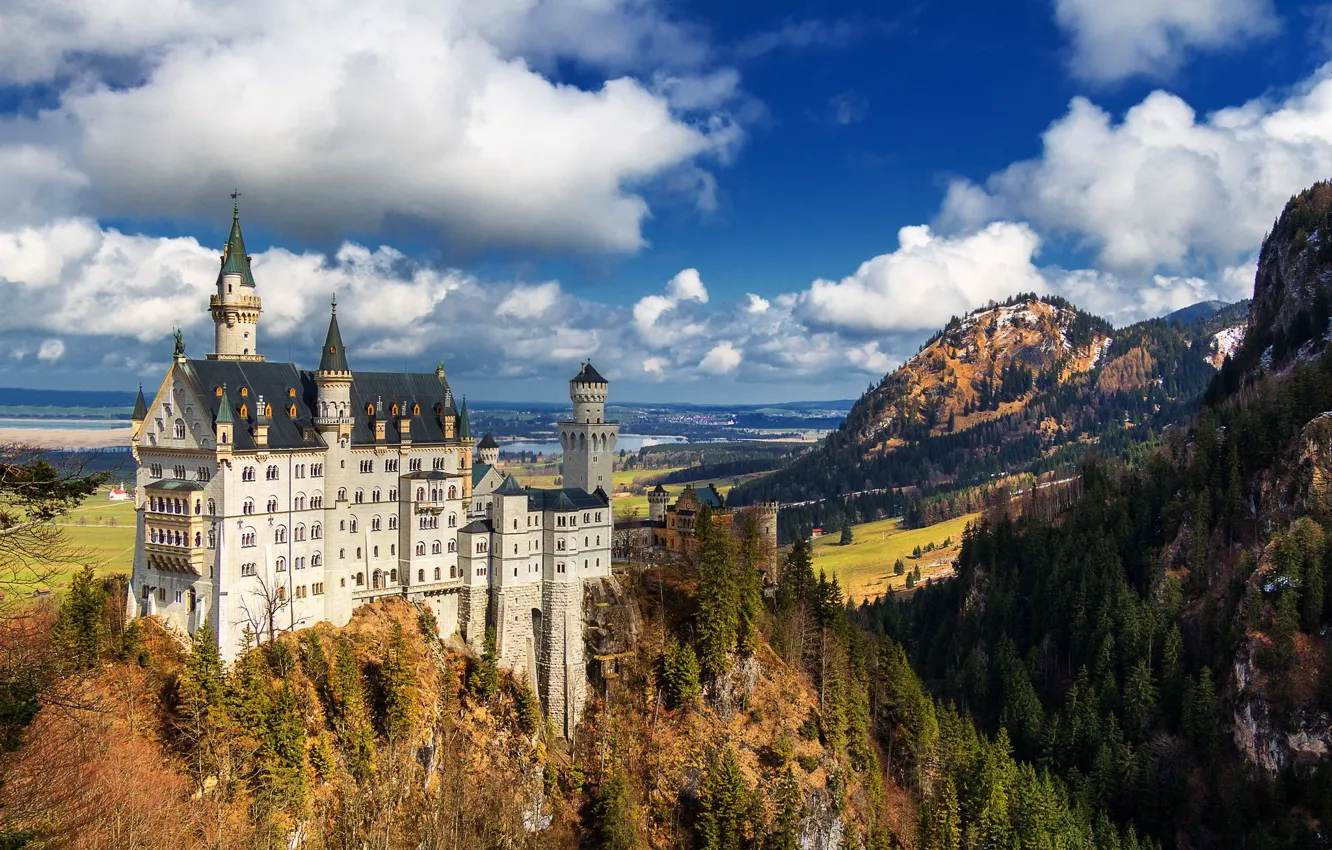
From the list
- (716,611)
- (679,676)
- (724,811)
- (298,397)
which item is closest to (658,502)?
(716,611)

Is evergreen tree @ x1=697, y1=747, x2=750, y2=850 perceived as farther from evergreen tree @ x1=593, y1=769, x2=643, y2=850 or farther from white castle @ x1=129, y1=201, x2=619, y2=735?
white castle @ x1=129, y1=201, x2=619, y2=735

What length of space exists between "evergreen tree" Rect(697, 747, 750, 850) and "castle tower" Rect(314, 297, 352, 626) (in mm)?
35053

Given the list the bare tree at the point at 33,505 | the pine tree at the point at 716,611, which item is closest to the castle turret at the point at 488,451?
the pine tree at the point at 716,611

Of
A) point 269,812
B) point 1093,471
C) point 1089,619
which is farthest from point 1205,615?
A: point 269,812

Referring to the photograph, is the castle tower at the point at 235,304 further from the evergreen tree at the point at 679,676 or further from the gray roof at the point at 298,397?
the evergreen tree at the point at 679,676

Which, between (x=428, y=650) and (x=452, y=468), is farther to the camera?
(x=452, y=468)

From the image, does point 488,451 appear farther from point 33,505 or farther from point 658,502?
point 33,505

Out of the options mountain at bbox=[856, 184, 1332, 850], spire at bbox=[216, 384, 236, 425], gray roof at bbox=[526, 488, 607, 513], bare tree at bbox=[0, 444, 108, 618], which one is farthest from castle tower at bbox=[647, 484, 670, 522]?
bare tree at bbox=[0, 444, 108, 618]

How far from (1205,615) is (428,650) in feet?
342

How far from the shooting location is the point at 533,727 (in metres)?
93.5

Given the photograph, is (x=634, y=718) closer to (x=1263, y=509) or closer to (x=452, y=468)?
(x=452, y=468)

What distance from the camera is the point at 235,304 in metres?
91.0

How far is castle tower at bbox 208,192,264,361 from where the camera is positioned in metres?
91.0

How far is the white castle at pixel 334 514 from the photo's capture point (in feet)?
268
